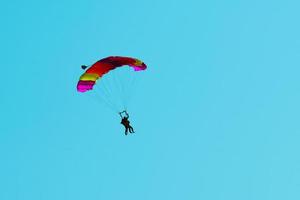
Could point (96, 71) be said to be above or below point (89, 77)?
above

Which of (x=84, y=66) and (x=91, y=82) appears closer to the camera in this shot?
(x=84, y=66)

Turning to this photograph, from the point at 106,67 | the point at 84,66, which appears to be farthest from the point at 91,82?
the point at 84,66

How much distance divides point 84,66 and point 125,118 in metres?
7.03

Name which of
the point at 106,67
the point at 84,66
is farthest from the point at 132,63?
the point at 84,66

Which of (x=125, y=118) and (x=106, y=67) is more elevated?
(x=106, y=67)

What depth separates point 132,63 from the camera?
4303 centimetres

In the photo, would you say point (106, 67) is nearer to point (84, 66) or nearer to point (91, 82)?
point (91, 82)

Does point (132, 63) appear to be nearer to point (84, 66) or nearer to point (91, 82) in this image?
point (91, 82)

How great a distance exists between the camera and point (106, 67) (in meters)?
42.2

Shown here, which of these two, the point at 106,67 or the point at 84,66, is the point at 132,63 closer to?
the point at 106,67

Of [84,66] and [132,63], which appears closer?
[84,66]

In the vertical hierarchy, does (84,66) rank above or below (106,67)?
below

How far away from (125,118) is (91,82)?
3992mm
